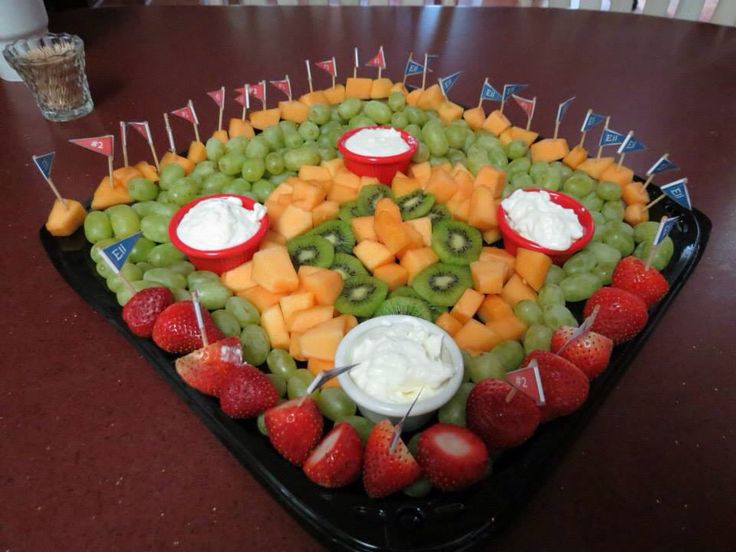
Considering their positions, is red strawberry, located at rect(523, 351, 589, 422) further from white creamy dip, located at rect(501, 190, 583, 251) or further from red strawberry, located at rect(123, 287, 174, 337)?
red strawberry, located at rect(123, 287, 174, 337)

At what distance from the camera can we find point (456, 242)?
4.83 ft

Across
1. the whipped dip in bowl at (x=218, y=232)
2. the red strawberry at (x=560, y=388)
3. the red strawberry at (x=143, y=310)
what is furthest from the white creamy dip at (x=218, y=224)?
the red strawberry at (x=560, y=388)

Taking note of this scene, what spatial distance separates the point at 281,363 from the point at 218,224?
424 mm

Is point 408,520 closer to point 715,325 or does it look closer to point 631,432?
point 631,432

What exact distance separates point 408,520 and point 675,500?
53 centimetres

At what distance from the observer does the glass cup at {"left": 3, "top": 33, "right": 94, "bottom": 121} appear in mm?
2045

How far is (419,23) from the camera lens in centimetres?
300

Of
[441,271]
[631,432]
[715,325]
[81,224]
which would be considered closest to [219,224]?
→ [81,224]

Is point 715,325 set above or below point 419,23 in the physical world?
below

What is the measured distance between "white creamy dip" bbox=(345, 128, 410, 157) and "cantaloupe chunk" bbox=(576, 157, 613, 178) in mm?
588

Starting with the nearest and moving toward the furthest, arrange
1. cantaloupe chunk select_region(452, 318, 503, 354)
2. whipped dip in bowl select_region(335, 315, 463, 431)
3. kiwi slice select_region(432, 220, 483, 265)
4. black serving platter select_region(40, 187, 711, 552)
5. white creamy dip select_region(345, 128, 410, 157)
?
black serving platter select_region(40, 187, 711, 552)
whipped dip in bowl select_region(335, 315, 463, 431)
cantaloupe chunk select_region(452, 318, 503, 354)
kiwi slice select_region(432, 220, 483, 265)
white creamy dip select_region(345, 128, 410, 157)

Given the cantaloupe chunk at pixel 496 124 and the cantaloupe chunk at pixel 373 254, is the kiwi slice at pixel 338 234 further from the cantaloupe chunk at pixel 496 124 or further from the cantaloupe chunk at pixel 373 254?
the cantaloupe chunk at pixel 496 124

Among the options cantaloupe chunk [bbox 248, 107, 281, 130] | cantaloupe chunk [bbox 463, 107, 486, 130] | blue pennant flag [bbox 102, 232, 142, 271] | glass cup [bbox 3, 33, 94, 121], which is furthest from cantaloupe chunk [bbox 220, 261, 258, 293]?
glass cup [bbox 3, 33, 94, 121]

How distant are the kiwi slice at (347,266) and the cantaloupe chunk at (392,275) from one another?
0.13 feet
